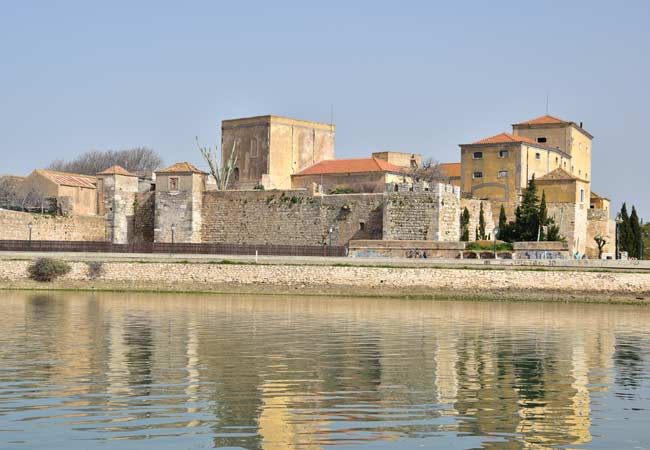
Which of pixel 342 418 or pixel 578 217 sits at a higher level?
pixel 578 217

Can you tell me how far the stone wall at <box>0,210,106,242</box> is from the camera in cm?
4519

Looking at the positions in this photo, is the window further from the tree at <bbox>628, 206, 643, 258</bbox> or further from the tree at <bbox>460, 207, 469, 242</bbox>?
the tree at <bbox>628, 206, 643, 258</bbox>

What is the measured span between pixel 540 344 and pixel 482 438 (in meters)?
10.6

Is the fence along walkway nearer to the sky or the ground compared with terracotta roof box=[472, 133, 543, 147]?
nearer to the ground

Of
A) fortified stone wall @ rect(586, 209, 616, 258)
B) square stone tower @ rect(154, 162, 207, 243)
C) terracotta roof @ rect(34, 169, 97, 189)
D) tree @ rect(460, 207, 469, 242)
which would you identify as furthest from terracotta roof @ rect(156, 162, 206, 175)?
fortified stone wall @ rect(586, 209, 616, 258)

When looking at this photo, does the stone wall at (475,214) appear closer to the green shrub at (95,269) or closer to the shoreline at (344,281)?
the shoreline at (344,281)

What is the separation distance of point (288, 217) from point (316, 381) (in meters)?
29.1

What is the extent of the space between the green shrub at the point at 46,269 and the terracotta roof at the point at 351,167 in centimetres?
1736

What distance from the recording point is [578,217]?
157 ft

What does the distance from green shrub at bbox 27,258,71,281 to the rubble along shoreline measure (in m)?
0.19

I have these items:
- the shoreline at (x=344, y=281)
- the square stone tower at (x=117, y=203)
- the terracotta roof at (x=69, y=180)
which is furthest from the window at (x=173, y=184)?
the shoreline at (x=344, y=281)

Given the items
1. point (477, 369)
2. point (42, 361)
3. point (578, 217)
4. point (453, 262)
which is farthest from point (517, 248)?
point (42, 361)

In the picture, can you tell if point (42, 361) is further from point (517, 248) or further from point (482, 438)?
point (517, 248)

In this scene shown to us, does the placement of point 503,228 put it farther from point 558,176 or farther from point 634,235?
point 634,235
